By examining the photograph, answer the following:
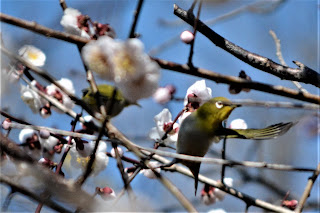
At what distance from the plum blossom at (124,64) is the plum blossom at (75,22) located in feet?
1.93

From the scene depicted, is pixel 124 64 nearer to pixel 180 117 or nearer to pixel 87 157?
pixel 180 117

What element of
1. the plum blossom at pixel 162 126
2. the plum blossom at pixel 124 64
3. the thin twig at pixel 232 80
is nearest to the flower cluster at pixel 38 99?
the plum blossom at pixel 162 126

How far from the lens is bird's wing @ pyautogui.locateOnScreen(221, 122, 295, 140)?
1.36 meters

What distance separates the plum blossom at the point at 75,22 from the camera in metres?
1.70

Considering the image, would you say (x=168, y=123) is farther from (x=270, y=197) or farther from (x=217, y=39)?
(x=270, y=197)

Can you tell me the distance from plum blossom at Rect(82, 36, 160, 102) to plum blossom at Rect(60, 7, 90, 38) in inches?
23.2

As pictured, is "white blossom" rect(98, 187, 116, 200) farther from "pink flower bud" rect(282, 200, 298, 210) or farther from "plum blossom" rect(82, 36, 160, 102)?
"pink flower bud" rect(282, 200, 298, 210)

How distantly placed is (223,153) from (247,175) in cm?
120

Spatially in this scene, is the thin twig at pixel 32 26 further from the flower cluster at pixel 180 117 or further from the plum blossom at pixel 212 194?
the plum blossom at pixel 212 194

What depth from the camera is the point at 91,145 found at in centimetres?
168

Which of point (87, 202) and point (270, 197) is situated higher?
point (270, 197)

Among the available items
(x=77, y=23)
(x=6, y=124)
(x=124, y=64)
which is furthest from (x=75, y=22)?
(x=124, y=64)

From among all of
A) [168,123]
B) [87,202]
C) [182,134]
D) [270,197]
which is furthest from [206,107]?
[270,197]

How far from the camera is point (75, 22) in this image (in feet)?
5.65
